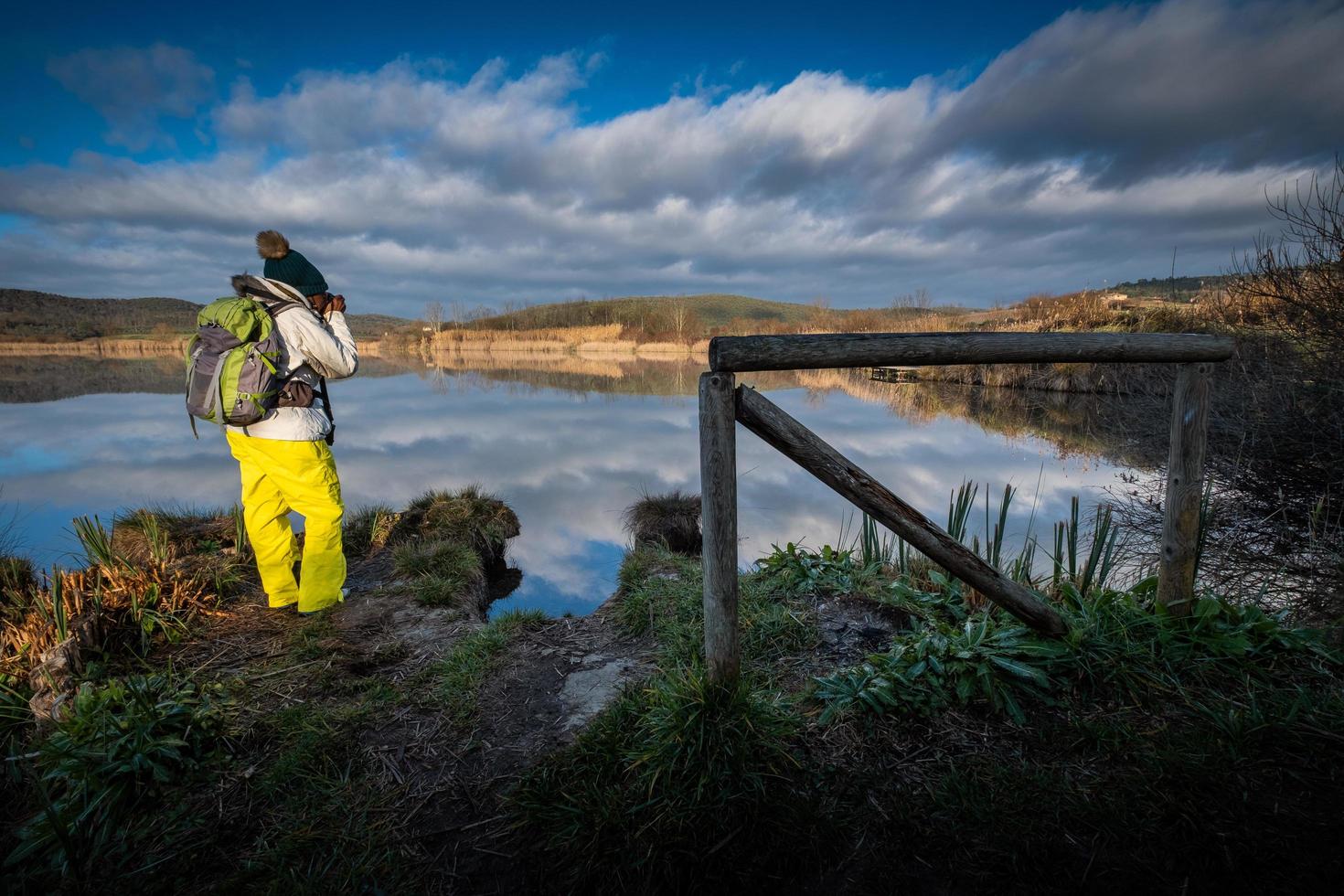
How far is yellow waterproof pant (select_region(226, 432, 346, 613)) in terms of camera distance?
396 centimetres

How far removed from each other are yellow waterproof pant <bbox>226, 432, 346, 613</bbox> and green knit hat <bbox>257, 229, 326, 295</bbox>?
49.5 inches

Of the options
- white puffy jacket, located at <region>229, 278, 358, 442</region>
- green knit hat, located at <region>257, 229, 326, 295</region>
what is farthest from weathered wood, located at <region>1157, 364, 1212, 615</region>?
green knit hat, located at <region>257, 229, 326, 295</region>

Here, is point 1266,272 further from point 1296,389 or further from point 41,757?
point 41,757

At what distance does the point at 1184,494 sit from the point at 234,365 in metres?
6.19

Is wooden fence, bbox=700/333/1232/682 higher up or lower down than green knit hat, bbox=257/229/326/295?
lower down

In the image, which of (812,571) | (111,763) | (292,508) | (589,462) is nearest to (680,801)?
(111,763)

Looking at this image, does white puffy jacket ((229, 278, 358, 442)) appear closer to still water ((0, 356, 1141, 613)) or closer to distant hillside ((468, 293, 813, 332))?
still water ((0, 356, 1141, 613))

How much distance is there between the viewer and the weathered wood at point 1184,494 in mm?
A: 2986

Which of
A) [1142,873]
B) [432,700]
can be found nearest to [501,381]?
[432,700]

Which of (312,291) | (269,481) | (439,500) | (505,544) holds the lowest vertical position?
(505,544)

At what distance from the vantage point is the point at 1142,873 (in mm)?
1756

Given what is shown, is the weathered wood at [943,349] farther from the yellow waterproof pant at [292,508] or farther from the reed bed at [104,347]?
the reed bed at [104,347]

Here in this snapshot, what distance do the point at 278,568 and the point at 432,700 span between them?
6.76 ft

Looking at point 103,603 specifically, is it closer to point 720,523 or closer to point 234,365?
point 234,365
